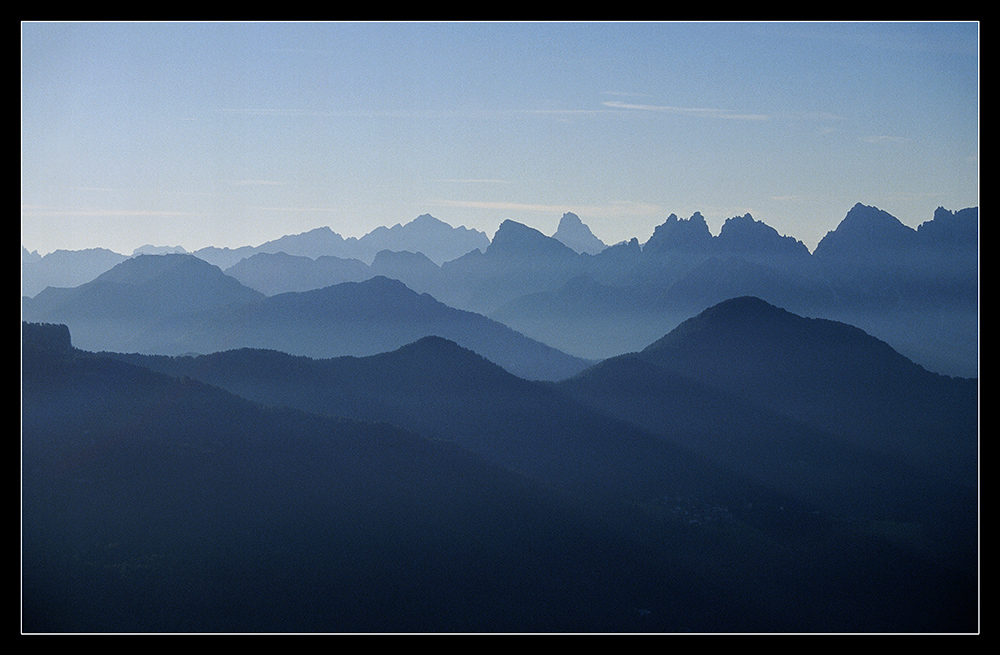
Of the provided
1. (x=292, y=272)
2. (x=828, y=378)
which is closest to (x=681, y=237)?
(x=828, y=378)

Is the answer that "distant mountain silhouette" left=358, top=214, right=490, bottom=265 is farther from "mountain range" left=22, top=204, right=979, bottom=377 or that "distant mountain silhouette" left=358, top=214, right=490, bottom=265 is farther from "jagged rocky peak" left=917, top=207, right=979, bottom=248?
"jagged rocky peak" left=917, top=207, right=979, bottom=248

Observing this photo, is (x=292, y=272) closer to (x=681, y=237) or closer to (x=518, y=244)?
(x=518, y=244)

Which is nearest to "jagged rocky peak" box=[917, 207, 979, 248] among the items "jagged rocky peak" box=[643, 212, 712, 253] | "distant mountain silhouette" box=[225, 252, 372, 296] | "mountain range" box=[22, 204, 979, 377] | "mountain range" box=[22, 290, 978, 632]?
"mountain range" box=[22, 204, 979, 377]
